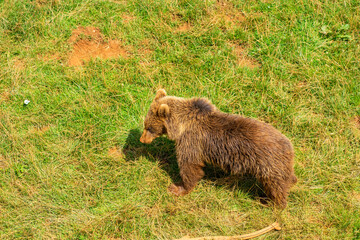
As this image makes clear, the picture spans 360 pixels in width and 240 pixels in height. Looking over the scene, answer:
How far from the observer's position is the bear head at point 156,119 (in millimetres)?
5217

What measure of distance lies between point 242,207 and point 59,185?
3.24 metres

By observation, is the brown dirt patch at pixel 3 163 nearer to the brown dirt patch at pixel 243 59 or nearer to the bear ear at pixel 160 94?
the bear ear at pixel 160 94

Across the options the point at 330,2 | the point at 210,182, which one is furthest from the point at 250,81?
the point at 330,2

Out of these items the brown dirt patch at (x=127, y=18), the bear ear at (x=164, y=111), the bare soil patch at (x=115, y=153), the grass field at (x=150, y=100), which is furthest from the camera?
the brown dirt patch at (x=127, y=18)

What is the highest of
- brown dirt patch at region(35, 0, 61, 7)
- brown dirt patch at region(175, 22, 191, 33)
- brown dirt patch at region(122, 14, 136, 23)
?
brown dirt patch at region(175, 22, 191, 33)

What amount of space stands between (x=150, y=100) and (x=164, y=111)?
4.85ft

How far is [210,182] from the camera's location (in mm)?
5660

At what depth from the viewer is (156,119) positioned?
539cm

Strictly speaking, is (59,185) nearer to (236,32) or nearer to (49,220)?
(49,220)

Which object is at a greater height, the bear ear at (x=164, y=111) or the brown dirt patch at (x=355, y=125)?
the brown dirt patch at (x=355, y=125)

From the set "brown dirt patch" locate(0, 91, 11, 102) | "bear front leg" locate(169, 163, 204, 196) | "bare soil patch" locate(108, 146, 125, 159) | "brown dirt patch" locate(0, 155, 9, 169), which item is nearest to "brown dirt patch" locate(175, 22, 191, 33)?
"bare soil patch" locate(108, 146, 125, 159)

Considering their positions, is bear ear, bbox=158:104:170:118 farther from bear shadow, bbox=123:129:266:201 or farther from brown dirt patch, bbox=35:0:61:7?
brown dirt patch, bbox=35:0:61:7

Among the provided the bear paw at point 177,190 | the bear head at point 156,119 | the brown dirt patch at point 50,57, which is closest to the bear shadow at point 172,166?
the bear paw at point 177,190

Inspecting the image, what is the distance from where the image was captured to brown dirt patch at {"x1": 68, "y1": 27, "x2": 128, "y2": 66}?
7224 millimetres
